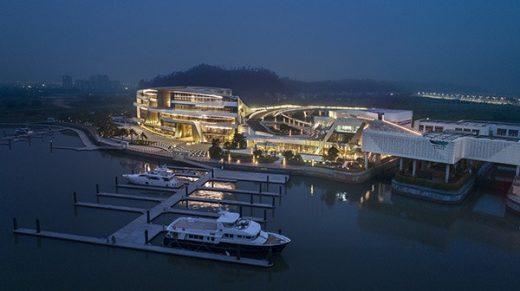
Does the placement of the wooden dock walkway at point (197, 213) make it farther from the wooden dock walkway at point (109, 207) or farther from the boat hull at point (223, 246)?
the boat hull at point (223, 246)

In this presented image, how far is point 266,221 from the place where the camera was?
14.5m

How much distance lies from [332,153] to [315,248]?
10.8 metres

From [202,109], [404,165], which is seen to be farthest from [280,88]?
[404,165]

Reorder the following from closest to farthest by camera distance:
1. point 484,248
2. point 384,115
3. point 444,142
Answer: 1. point 484,248
2. point 444,142
3. point 384,115

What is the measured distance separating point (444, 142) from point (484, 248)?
614 cm

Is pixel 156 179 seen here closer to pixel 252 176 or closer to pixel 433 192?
pixel 252 176

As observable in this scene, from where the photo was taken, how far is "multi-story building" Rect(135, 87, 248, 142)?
30.8 meters

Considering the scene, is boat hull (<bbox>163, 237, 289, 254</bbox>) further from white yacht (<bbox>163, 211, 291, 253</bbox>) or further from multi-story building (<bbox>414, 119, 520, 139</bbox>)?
multi-story building (<bbox>414, 119, 520, 139</bbox>)

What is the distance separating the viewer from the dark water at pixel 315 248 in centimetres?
1067

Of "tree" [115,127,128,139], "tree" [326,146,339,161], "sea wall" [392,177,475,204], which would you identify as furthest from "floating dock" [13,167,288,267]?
"tree" [115,127,128,139]

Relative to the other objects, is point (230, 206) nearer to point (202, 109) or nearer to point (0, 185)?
point (0, 185)

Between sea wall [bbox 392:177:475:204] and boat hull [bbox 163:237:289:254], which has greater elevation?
sea wall [bbox 392:177:475:204]

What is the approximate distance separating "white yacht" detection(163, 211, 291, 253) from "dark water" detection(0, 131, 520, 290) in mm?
608

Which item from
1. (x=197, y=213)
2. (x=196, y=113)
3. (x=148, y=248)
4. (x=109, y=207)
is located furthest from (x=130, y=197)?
(x=196, y=113)
